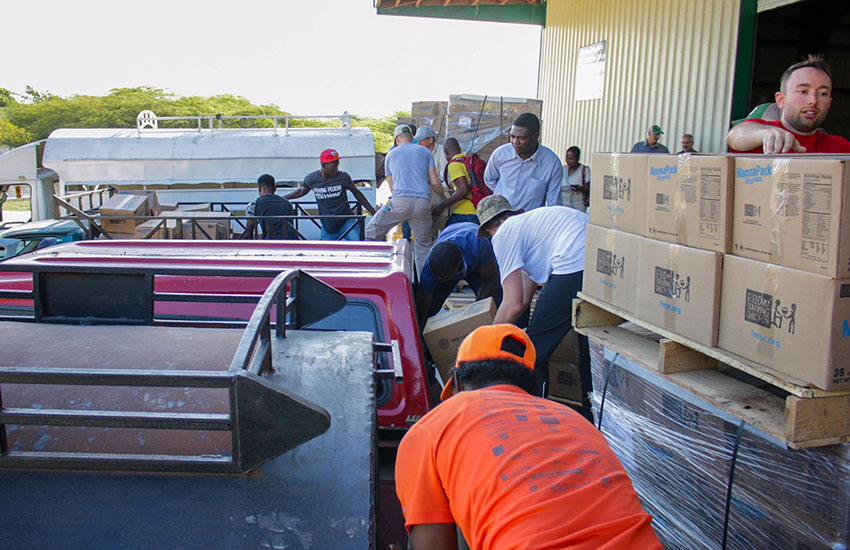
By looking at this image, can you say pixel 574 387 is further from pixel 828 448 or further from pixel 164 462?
pixel 164 462

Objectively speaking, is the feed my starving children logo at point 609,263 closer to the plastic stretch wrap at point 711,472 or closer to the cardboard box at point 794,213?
the plastic stretch wrap at point 711,472

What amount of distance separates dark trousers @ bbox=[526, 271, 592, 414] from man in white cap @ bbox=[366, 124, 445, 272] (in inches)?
141

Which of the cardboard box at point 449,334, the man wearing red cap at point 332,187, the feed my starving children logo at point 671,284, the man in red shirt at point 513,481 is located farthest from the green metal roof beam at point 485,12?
the man in red shirt at point 513,481

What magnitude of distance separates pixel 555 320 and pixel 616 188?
148cm

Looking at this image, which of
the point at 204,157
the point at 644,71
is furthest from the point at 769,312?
the point at 204,157

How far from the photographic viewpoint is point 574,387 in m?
5.21

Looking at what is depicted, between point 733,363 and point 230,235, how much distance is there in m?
7.61

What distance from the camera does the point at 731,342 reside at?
252cm

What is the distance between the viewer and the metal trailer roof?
14188 millimetres

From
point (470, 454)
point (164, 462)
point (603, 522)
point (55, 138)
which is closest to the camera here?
point (164, 462)

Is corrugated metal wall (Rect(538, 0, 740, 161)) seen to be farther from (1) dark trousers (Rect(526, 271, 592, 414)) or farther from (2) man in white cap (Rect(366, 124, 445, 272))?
(1) dark trousers (Rect(526, 271, 592, 414))

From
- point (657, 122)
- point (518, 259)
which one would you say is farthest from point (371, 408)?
point (657, 122)

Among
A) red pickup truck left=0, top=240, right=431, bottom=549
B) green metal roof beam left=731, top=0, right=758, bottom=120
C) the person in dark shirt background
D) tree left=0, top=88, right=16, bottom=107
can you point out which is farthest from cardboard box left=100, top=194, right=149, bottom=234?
tree left=0, top=88, right=16, bottom=107

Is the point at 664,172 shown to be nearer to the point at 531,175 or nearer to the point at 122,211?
the point at 531,175
